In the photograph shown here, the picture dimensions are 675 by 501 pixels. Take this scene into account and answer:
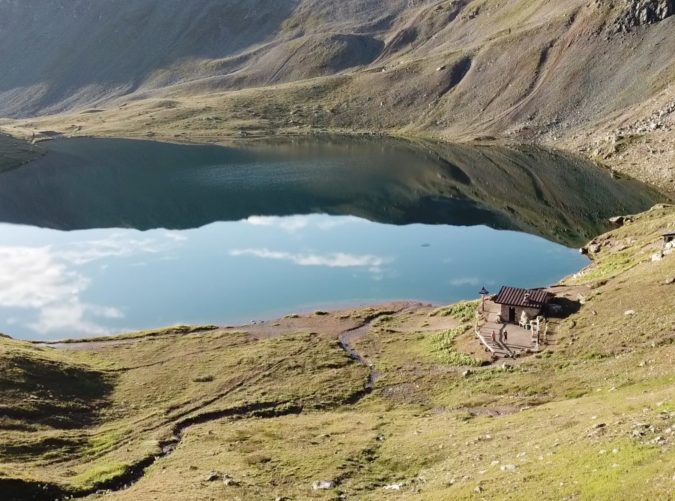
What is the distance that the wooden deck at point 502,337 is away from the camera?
51469 mm

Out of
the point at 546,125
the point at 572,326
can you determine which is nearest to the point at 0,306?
the point at 572,326

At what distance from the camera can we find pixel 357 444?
3706 cm

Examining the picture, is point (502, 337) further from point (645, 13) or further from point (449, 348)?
A: point (645, 13)

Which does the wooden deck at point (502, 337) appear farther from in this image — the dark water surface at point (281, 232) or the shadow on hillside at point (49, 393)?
the shadow on hillside at point (49, 393)

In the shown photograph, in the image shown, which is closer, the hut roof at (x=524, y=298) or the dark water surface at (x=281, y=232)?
the hut roof at (x=524, y=298)

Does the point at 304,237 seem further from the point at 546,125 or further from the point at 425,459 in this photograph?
the point at 546,125

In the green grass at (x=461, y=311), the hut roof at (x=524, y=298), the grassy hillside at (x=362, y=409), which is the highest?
the hut roof at (x=524, y=298)

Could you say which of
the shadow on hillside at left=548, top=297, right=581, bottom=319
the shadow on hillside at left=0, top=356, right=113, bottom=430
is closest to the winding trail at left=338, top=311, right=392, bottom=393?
the shadow on hillside at left=548, top=297, right=581, bottom=319

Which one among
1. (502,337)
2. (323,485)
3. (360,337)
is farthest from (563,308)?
(323,485)

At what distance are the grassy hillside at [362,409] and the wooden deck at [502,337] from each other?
1462mm

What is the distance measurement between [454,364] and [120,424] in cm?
2588

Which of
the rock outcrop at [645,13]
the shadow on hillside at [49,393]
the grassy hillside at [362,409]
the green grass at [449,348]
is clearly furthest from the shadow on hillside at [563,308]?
the rock outcrop at [645,13]

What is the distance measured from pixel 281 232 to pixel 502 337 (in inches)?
2890

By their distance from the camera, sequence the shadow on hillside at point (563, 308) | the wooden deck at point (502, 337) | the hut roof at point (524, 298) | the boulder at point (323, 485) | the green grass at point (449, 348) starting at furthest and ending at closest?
the hut roof at point (524, 298) → the shadow on hillside at point (563, 308) → the green grass at point (449, 348) → the wooden deck at point (502, 337) → the boulder at point (323, 485)
